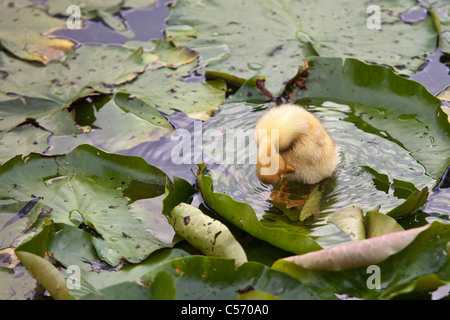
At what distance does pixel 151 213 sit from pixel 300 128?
1.05m

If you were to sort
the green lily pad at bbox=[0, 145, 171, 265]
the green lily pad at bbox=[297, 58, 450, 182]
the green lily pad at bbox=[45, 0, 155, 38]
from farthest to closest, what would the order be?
the green lily pad at bbox=[45, 0, 155, 38]
the green lily pad at bbox=[297, 58, 450, 182]
the green lily pad at bbox=[0, 145, 171, 265]

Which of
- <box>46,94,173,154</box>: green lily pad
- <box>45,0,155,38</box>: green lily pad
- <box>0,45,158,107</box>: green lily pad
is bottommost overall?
<box>46,94,173,154</box>: green lily pad

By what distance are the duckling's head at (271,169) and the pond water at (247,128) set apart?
181 millimetres

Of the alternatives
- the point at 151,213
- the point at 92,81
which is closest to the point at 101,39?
the point at 92,81

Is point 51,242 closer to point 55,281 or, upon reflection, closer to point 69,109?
point 55,281

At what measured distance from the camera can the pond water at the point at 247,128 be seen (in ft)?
10.6

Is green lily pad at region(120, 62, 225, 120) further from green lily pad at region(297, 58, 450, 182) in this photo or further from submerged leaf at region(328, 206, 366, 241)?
submerged leaf at region(328, 206, 366, 241)

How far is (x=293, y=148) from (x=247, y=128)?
0.56m

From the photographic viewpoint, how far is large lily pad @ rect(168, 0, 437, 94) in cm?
433

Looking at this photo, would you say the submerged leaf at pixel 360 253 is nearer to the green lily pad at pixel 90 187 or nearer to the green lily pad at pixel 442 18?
the green lily pad at pixel 90 187

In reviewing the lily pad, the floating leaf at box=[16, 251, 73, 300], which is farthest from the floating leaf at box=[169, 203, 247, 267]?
the lily pad

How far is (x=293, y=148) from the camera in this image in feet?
11.2

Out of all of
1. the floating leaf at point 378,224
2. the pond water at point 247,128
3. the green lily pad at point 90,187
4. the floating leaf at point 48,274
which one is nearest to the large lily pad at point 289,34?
the pond water at point 247,128

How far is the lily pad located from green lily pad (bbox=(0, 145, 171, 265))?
146cm
